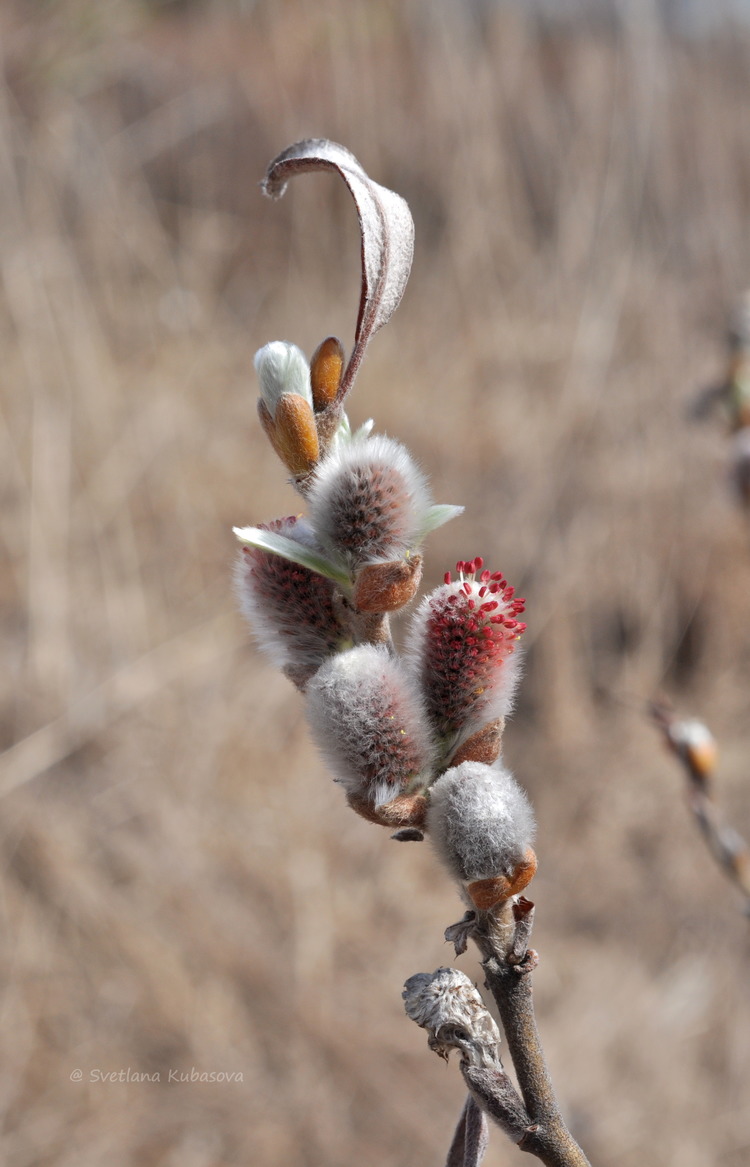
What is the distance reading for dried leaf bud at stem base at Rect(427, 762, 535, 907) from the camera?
19.7 inches

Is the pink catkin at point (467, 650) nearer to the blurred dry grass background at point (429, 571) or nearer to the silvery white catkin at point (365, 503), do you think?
the silvery white catkin at point (365, 503)

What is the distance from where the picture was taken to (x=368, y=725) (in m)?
0.53

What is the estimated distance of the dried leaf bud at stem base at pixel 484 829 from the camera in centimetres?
Answer: 50

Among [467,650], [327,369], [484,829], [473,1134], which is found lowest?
[473,1134]

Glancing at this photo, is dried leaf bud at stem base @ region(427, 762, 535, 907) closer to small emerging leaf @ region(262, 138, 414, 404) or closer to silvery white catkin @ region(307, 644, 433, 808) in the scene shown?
silvery white catkin @ region(307, 644, 433, 808)

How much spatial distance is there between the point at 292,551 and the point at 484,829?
0.19m

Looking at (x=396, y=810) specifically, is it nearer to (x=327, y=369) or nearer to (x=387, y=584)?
(x=387, y=584)

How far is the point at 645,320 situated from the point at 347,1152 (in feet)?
11.2

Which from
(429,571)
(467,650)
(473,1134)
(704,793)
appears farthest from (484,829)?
(429,571)

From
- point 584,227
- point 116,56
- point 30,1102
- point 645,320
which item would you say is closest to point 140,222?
point 116,56

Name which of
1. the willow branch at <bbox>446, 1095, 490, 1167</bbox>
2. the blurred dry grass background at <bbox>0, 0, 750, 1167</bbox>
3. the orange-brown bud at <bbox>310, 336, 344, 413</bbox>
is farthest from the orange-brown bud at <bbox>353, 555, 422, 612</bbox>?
the blurred dry grass background at <bbox>0, 0, 750, 1167</bbox>

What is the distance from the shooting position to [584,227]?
3924mm

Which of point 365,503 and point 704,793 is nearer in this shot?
point 365,503

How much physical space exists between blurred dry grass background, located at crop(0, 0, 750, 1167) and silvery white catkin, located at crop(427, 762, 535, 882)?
240 centimetres
